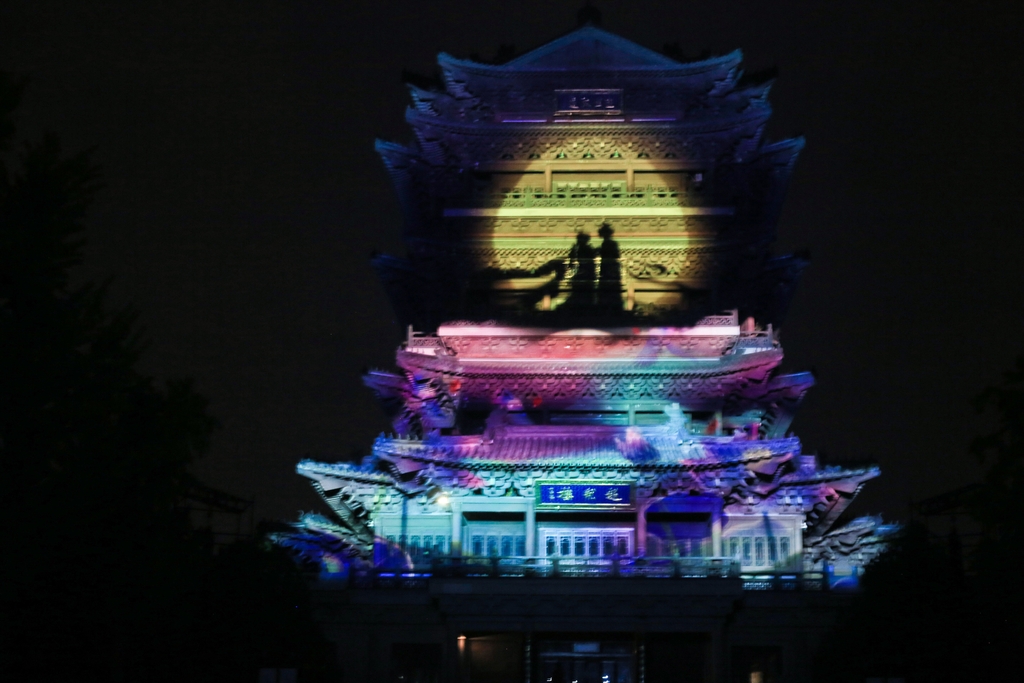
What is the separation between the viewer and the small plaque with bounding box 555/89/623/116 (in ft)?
146

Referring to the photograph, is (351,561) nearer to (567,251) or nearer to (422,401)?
(422,401)

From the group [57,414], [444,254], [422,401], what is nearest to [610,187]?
[444,254]

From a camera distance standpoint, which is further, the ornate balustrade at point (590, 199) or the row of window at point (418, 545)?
the ornate balustrade at point (590, 199)

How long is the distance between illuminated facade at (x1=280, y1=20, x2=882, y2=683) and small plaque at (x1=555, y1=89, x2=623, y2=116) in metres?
0.08

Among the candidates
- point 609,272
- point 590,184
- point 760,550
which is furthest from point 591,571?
point 590,184

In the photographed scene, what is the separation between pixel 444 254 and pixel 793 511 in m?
15.1

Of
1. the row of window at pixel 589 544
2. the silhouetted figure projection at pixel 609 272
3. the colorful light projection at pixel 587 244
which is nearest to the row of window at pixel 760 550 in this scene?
the row of window at pixel 589 544

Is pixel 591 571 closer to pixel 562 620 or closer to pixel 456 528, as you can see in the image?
pixel 562 620

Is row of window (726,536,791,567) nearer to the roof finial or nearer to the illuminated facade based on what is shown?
the illuminated facade

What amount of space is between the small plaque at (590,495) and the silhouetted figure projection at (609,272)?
8.52 metres

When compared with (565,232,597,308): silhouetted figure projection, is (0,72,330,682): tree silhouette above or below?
below

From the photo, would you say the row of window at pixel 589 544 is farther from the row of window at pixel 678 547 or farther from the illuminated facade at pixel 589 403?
the row of window at pixel 678 547

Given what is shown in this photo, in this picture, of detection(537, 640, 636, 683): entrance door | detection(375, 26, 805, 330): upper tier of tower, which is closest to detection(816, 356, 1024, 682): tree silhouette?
detection(537, 640, 636, 683): entrance door

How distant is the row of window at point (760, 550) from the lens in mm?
36719
